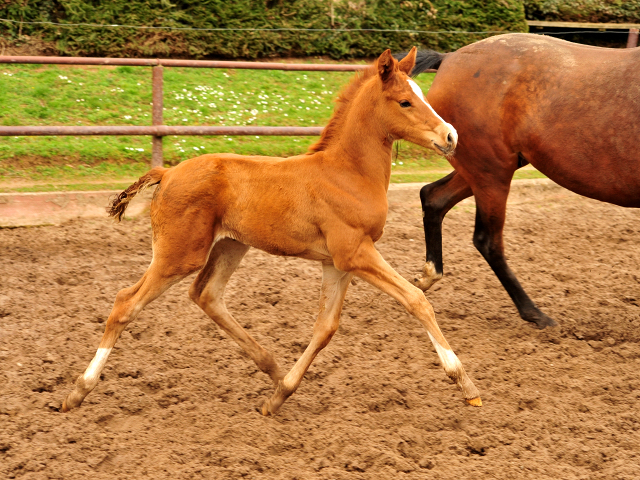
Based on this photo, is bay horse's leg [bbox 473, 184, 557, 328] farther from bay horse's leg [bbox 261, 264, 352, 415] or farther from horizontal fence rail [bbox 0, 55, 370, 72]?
horizontal fence rail [bbox 0, 55, 370, 72]

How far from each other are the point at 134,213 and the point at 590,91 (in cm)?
394

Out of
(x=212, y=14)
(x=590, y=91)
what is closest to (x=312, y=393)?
(x=590, y=91)

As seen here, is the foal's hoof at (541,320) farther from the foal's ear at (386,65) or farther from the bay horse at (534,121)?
the foal's ear at (386,65)

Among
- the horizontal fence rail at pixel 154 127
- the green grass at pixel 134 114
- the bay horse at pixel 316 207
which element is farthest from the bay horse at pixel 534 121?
the green grass at pixel 134 114

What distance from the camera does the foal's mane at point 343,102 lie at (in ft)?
11.1

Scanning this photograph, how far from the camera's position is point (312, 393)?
3662 millimetres

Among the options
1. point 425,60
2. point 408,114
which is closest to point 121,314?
point 408,114

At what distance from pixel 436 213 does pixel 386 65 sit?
2.15 metres

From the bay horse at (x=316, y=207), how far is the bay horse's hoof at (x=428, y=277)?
1.62 meters

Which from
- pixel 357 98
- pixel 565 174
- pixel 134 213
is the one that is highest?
pixel 357 98

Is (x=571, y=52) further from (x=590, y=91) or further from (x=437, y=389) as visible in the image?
(x=437, y=389)

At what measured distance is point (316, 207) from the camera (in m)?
3.26

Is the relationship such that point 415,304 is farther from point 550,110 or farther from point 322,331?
point 550,110

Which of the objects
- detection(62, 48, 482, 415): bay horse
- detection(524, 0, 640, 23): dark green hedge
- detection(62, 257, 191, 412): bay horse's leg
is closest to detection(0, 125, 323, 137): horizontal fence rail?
detection(62, 48, 482, 415): bay horse
